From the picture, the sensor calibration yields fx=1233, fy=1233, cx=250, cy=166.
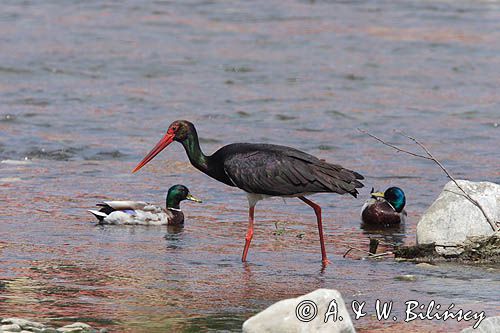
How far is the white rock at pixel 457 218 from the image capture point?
9.84 meters

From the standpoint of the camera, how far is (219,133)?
16906 mm

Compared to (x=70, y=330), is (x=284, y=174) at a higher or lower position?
higher

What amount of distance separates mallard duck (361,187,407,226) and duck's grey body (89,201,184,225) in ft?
5.95

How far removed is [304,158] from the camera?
10375mm

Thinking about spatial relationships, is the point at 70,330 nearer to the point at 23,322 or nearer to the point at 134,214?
the point at 23,322

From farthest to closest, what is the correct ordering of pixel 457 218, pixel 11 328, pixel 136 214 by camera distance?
1. pixel 136 214
2. pixel 457 218
3. pixel 11 328

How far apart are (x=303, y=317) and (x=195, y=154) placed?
428 cm

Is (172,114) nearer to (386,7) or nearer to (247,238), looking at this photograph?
(247,238)

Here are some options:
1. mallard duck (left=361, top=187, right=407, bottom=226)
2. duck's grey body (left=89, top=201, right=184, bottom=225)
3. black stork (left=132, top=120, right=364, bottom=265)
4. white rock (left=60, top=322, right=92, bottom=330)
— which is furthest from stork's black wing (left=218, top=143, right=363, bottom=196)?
white rock (left=60, top=322, right=92, bottom=330)

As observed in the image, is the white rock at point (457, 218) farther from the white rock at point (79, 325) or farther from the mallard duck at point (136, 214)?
the white rock at point (79, 325)

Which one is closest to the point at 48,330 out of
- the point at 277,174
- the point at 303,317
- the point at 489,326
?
the point at 303,317

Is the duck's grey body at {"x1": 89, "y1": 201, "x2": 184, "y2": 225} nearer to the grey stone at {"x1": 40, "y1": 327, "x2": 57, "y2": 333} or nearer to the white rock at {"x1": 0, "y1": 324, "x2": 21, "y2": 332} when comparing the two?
the grey stone at {"x1": 40, "y1": 327, "x2": 57, "y2": 333}

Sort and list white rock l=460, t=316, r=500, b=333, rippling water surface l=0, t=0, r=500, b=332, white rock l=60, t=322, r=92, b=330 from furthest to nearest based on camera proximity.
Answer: rippling water surface l=0, t=0, r=500, b=332 < white rock l=60, t=322, r=92, b=330 < white rock l=460, t=316, r=500, b=333

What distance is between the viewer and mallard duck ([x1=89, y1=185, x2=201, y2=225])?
11320mm
